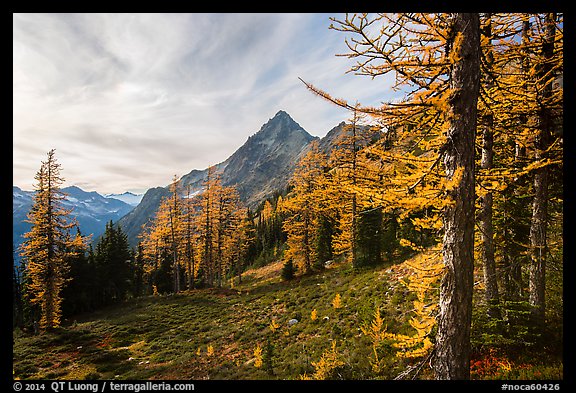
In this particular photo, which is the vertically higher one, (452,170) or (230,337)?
(452,170)

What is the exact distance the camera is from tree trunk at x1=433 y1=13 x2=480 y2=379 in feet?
12.1

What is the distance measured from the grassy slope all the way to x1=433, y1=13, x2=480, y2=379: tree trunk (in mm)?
4904

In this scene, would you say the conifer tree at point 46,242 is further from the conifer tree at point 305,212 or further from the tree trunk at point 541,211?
the tree trunk at point 541,211

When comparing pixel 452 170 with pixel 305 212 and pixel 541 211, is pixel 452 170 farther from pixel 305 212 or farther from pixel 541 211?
pixel 305 212

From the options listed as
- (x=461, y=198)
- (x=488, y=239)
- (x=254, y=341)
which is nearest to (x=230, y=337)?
(x=254, y=341)

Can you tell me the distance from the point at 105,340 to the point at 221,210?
18.7 m

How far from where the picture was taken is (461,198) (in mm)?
3713

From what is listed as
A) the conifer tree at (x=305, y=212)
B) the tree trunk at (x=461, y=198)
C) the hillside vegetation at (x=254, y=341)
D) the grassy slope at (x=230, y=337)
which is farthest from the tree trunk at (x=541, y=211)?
the conifer tree at (x=305, y=212)

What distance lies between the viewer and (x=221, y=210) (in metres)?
34.7

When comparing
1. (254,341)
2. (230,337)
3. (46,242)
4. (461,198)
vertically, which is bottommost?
(230,337)

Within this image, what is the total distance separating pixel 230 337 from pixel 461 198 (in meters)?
17.6

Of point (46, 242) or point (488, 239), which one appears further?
point (46, 242)

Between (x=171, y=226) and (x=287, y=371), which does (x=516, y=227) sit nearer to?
(x=287, y=371)
